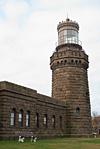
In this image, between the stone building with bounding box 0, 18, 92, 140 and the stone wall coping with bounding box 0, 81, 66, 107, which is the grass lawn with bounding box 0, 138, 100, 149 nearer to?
the stone building with bounding box 0, 18, 92, 140

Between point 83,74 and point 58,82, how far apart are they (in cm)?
404

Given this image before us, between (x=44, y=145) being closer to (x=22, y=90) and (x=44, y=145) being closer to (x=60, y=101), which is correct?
(x=22, y=90)

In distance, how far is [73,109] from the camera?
3094 cm

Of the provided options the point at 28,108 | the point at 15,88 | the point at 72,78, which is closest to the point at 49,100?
the point at 28,108

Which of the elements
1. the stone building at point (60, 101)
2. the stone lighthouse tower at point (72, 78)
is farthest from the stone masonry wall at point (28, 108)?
the stone lighthouse tower at point (72, 78)

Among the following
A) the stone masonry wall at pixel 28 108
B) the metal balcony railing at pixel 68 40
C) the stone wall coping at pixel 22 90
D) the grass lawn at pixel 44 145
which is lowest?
the grass lawn at pixel 44 145

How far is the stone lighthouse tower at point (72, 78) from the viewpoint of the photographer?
30594 mm

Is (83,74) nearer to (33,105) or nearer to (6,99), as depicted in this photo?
(33,105)

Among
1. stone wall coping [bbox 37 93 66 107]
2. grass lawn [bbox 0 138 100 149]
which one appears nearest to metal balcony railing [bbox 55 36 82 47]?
stone wall coping [bbox 37 93 66 107]

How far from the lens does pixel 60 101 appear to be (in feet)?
98.8

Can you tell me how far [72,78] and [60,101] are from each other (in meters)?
4.02

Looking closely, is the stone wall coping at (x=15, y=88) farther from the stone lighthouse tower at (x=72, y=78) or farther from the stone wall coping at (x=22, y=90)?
the stone lighthouse tower at (x=72, y=78)

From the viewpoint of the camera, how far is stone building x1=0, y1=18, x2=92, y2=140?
21.0 metres

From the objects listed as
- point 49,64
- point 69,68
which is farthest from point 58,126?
point 49,64
